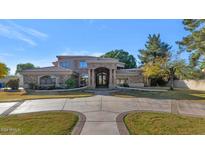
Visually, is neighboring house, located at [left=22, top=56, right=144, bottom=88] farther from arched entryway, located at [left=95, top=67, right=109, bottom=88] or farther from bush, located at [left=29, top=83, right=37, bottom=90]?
bush, located at [left=29, top=83, right=37, bottom=90]

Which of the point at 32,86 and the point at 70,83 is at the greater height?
the point at 70,83

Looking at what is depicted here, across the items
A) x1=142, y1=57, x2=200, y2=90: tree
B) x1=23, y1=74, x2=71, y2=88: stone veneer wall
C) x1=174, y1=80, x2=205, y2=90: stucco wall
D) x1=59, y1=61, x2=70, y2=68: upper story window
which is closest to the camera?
x1=142, y1=57, x2=200, y2=90: tree

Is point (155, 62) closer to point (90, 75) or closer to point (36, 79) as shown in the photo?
point (90, 75)

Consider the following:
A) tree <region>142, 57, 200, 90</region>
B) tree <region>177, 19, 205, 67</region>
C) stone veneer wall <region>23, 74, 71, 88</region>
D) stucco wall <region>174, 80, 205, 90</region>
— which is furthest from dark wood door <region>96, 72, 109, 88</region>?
tree <region>177, 19, 205, 67</region>

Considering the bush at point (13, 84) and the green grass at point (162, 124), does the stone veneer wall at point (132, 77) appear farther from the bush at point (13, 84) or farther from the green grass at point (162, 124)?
the bush at point (13, 84)

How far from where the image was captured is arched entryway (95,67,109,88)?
644 inches

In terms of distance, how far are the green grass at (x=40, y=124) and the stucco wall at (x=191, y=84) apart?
44.8 ft

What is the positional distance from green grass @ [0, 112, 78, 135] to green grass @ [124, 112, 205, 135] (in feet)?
6.74

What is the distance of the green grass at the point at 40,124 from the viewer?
5.14 metres

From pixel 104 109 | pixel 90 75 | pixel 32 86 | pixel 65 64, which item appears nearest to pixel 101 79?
pixel 90 75

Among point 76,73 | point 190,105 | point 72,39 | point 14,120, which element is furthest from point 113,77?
point 14,120

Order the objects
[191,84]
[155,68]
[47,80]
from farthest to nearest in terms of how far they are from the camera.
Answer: [47,80]
[191,84]
[155,68]

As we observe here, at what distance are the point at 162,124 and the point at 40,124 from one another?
13.7 ft

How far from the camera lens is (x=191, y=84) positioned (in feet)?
54.1
